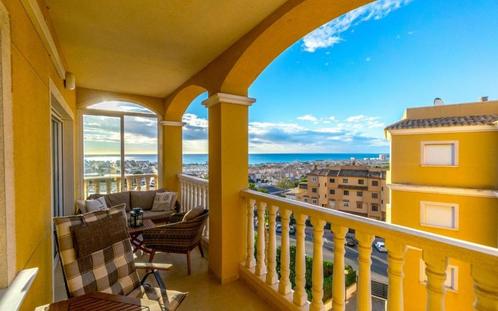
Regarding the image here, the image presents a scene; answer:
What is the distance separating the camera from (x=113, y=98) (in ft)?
14.9

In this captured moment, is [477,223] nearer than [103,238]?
No

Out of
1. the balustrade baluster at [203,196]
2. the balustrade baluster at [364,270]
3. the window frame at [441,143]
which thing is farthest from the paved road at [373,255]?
the window frame at [441,143]

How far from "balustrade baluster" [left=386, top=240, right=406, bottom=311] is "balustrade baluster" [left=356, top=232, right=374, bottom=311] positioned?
0.13 meters

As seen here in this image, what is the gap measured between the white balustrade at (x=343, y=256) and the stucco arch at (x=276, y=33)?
1.37 metres

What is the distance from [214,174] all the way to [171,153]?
2.67 meters

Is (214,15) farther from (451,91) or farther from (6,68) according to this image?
(451,91)

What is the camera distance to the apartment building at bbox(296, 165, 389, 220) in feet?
8.42

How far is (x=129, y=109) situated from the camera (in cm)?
495

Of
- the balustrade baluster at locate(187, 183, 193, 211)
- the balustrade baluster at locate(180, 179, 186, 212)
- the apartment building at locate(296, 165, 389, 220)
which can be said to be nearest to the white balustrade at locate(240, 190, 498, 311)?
the apartment building at locate(296, 165, 389, 220)

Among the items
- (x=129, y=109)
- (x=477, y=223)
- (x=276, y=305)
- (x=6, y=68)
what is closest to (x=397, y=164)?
(x=477, y=223)

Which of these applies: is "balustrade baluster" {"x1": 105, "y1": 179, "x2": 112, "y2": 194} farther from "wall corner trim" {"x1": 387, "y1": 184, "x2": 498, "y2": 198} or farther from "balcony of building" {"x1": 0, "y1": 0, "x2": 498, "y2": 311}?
"wall corner trim" {"x1": 387, "y1": 184, "x2": 498, "y2": 198}

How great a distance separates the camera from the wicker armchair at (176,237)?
277 cm

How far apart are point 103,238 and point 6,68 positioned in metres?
1.39

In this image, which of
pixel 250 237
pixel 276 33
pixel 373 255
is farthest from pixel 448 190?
pixel 276 33
